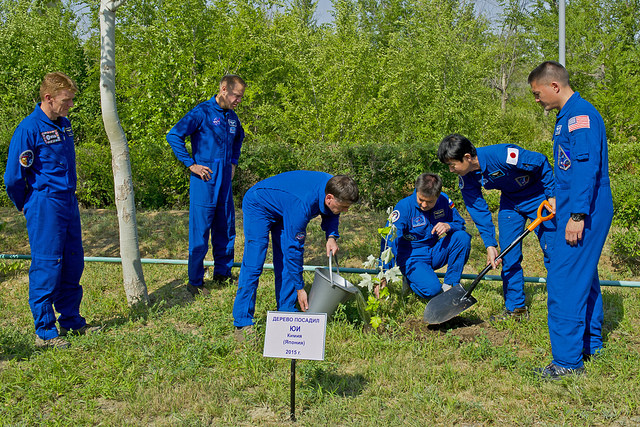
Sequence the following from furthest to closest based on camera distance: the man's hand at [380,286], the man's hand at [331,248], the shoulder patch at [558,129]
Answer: the man's hand at [380,286] → the man's hand at [331,248] → the shoulder patch at [558,129]

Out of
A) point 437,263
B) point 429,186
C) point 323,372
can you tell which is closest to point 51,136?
point 323,372

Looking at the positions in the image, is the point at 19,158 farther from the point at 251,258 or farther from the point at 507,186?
the point at 507,186

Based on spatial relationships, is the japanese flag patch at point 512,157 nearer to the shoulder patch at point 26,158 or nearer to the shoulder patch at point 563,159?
the shoulder patch at point 563,159

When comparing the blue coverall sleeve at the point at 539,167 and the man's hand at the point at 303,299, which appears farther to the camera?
the blue coverall sleeve at the point at 539,167

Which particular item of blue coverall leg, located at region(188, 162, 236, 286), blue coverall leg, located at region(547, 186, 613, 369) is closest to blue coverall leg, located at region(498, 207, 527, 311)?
blue coverall leg, located at region(547, 186, 613, 369)

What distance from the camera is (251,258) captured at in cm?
425

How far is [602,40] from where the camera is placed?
48.6 feet

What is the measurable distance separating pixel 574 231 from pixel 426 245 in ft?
5.94

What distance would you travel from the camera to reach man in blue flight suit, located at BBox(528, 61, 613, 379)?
332 centimetres

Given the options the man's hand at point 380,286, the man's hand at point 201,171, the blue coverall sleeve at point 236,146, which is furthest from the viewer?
the blue coverall sleeve at point 236,146

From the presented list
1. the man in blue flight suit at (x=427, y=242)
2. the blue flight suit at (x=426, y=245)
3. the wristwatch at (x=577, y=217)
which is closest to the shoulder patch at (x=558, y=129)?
the wristwatch at (x=577, y=217)

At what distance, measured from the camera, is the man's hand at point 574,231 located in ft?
10.9

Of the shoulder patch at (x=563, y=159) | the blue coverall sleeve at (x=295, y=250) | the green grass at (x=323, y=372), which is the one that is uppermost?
the shoulder patch at (x=563, y=159)

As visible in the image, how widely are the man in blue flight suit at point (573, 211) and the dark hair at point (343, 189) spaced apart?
1344 millimetres
